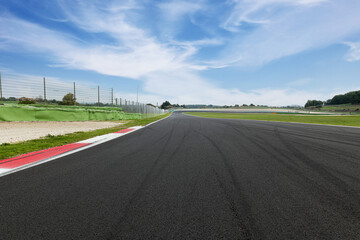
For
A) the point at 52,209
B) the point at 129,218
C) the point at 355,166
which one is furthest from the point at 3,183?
the point at 355,166

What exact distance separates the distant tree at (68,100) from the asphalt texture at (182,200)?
15057 millimetres

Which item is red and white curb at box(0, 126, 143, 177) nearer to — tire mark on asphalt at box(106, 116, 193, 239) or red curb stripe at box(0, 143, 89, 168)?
red curb stripe at box(0, 143, 89, 168)

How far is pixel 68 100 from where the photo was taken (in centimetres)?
1678

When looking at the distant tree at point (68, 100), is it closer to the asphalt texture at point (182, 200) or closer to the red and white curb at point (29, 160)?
the red and white curb at point (29, 160)

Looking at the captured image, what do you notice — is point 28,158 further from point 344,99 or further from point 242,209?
point 344,99

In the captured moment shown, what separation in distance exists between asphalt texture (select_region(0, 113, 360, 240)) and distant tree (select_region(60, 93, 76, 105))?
15.1m

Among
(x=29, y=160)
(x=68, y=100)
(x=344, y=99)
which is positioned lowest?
(x=29, y=160)

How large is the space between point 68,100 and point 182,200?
18.2 metres

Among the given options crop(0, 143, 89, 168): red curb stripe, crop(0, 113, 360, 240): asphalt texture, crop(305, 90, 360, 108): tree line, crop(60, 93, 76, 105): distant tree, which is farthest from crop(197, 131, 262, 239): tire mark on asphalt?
crop(305, 90, 360, 108): tree line

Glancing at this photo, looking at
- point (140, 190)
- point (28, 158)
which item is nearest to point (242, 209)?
point (140, 190)

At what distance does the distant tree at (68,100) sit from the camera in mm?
16436

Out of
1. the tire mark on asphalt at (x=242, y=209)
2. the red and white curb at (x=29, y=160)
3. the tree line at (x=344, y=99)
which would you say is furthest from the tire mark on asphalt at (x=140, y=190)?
the tree line at (x=344, y=99)

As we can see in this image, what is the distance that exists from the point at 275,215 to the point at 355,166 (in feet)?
10.4

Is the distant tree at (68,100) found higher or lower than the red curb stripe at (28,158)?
higher
